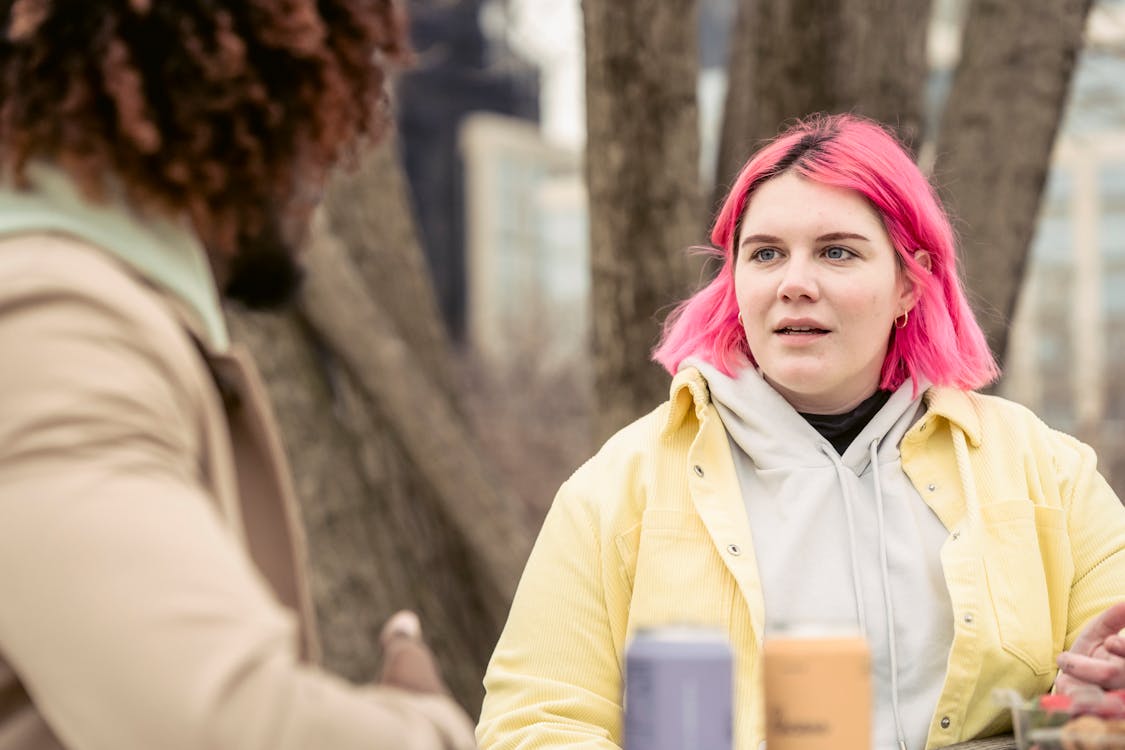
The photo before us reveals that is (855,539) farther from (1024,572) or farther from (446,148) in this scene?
(446,148)

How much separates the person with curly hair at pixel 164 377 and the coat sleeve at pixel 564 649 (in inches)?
29.5

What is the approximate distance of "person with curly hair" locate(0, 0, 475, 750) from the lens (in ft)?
4.19

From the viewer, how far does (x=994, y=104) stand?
3982 mm

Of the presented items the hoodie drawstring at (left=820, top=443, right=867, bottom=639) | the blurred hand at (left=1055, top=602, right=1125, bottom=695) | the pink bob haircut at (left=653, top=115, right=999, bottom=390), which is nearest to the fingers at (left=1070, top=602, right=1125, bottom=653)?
the blurred hand at (left=1055, top=602, right=1125, bottom=695)

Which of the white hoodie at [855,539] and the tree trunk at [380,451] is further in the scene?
the tree trunk at [380,451]

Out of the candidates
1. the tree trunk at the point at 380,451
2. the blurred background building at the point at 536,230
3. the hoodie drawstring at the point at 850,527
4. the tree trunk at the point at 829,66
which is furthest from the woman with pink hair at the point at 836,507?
the blurred background building at the point at 536,230

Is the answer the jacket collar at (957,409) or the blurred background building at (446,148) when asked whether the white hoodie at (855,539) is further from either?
the blurred background building at (446,148)

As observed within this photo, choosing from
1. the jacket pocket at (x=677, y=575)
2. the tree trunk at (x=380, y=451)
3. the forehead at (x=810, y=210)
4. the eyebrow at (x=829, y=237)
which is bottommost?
the tree trunk at (x=380, y=451)

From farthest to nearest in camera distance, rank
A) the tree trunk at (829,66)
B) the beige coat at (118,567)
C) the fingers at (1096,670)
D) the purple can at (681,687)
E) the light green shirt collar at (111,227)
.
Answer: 1. the tree trunk at (829,66)
2. the fingers at (1096,670)
3. the purple can at (681,687)
4. the light green shirt collar at (111,227)
5. the beige coat at (118,567)

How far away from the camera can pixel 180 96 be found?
151 centimetres

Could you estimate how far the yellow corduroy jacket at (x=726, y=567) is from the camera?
2402mm

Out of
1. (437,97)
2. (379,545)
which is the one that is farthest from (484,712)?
(437,97)

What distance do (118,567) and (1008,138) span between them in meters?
3.23

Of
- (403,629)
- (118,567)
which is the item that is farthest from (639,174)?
(118,567)
